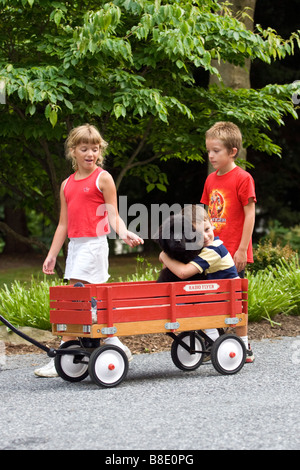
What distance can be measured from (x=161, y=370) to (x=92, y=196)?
1.31 meters

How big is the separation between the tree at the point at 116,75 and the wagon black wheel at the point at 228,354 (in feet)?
7.17

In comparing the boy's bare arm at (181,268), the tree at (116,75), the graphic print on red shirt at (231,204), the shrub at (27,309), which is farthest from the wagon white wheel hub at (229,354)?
the tree at (116,75)

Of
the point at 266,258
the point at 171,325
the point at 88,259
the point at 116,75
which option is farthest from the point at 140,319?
the point at 266,258

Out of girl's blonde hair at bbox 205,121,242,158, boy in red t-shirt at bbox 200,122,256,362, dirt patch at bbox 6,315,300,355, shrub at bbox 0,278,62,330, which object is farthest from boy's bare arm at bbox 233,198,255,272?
shrub at bbox 0,278,62,330

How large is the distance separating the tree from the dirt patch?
187 centimetres

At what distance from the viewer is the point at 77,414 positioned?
3535mm

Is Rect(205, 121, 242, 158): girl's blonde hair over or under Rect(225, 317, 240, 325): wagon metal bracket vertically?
over

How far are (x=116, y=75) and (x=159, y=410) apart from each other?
11.5 ft

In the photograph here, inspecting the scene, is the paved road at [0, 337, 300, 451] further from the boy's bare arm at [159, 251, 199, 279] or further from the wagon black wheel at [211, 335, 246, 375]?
the boy's bare arm at [159, 251, 199, 279]

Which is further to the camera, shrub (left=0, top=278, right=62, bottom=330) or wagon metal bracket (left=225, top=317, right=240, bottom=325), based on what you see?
shrub (left=0, top=278, right=62, bottom=330)

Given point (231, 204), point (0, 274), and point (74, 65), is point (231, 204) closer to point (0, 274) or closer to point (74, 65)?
Result: point (74, 65)

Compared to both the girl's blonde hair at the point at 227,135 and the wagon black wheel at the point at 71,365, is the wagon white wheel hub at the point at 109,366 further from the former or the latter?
the girl's blonde hair at the point at 227,135

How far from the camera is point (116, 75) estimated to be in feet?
20.2

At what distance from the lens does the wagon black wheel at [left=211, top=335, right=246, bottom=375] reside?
449 centimetres
